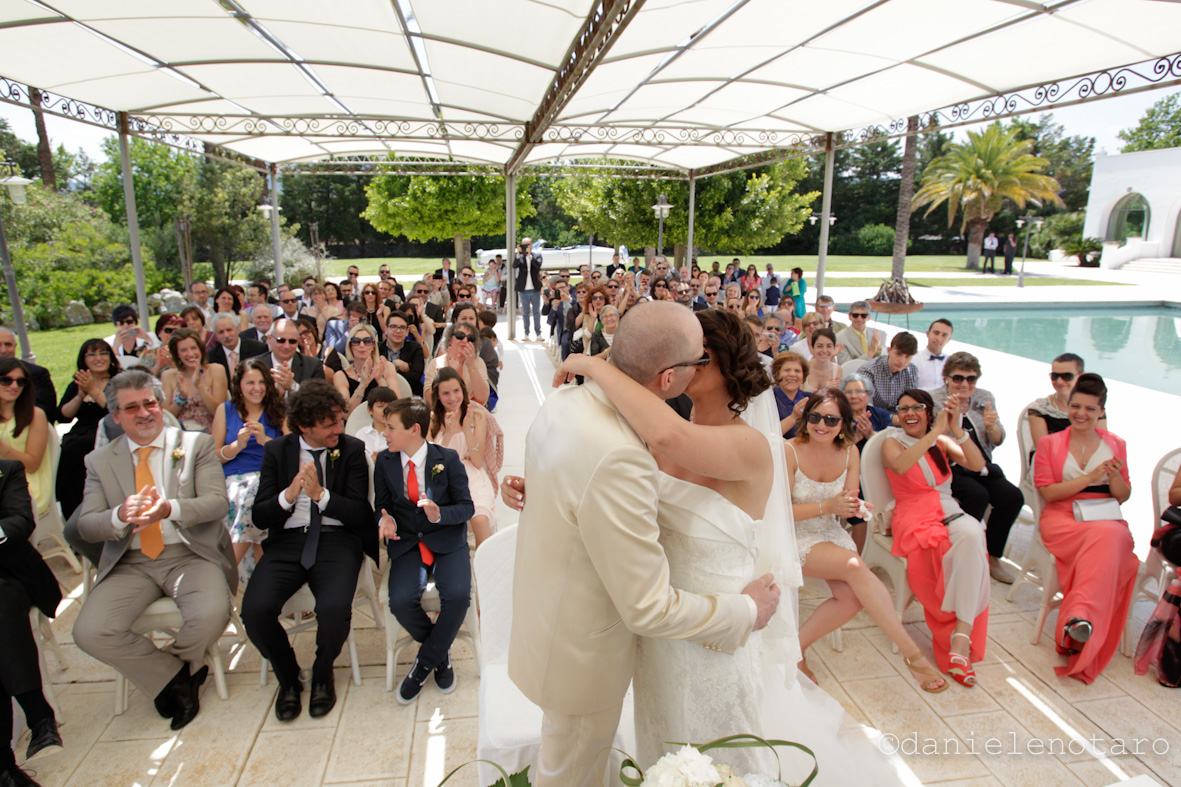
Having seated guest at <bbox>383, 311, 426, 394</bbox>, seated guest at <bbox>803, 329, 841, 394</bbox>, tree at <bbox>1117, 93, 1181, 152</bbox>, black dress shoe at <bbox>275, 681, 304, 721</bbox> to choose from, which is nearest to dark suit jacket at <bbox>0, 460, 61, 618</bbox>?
black dress shoe at <bbox>275, 681, 304, 721</bbox>

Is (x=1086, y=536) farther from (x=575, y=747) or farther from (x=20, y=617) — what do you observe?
(x=20, y=617)

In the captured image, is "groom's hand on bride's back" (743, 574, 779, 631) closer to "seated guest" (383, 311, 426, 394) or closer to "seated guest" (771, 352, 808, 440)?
"seated guest" (771, 352, 808, 440)

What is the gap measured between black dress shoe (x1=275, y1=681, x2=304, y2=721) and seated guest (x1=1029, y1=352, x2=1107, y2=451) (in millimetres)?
4582

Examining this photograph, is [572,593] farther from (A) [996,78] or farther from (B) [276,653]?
(A) [996,78]

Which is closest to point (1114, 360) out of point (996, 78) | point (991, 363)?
point (991, 363)

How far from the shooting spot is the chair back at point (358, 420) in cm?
455

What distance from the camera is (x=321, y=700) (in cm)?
314

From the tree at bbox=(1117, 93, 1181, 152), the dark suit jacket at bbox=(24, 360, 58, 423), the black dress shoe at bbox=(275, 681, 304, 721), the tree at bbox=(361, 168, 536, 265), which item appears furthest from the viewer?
the tree at bbox=(1117, 93, 1181, 152)

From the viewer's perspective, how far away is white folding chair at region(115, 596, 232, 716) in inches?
123

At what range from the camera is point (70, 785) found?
8.86 ft

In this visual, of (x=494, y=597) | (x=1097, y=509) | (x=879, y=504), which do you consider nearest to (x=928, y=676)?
(x=879, y=504)

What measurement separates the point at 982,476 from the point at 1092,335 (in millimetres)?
15746

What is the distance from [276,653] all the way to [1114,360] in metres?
16.1

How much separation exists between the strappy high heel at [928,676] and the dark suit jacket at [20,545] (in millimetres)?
4272
